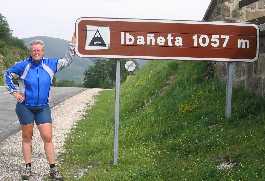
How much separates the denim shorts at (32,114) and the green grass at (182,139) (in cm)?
102

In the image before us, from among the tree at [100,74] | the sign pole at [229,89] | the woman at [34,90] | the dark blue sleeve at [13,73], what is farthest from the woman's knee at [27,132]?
the tree at [100,74]

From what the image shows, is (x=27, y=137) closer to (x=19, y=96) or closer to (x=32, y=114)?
(x=32, y=114)

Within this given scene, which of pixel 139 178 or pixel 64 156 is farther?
pixel 64 156

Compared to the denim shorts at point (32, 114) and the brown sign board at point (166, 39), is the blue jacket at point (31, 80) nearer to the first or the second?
the denim shorts at point (32, 114)

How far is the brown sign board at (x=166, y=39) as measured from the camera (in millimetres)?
8195

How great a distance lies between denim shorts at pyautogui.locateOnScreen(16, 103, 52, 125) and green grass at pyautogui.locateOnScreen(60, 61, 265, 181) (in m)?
1.02

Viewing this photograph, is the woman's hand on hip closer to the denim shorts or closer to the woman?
the woman

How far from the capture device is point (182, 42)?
28.6 feet

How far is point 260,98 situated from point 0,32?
7799 cm

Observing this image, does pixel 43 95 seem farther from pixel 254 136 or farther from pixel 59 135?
pixel 59 135

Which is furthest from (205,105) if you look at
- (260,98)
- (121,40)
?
(121,40)

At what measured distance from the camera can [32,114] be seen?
7.59m

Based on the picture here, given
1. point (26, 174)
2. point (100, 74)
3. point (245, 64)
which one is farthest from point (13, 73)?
point (100, 74)

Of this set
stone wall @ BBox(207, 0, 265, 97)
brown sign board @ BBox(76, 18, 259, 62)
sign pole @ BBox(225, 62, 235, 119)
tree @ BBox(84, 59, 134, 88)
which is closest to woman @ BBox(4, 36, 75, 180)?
brown sign board @ BBox(76, 18, 259, 62)
